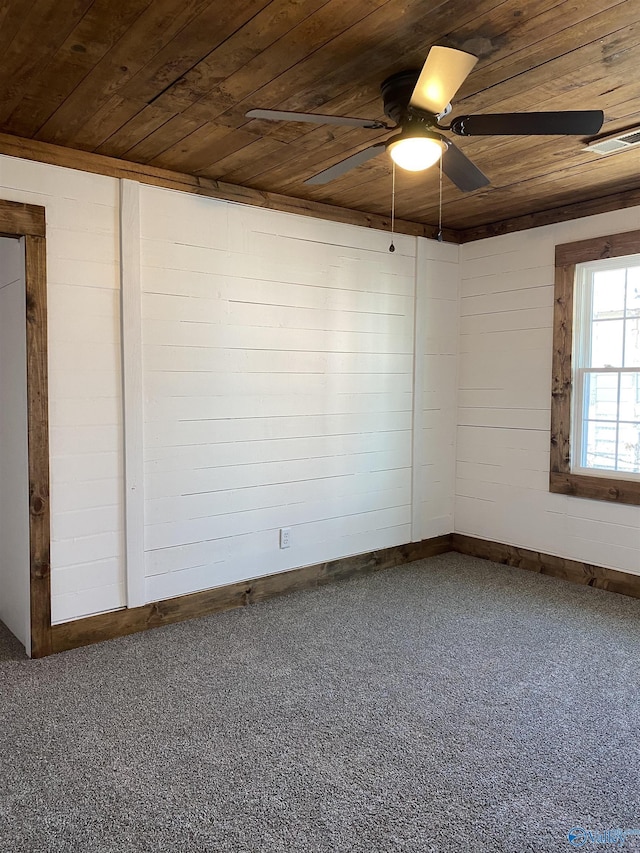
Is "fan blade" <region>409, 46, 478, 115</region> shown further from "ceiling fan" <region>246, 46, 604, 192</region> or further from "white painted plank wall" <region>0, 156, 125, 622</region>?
"white painted plank wall" <region>0, 156, 125, 622</region>

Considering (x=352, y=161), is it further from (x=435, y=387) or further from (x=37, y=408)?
(x=435, y=387)

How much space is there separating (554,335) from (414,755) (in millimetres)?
3174

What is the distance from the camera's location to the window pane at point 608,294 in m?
4.20

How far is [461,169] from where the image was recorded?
2.60m

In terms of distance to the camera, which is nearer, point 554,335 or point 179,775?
point 179,775

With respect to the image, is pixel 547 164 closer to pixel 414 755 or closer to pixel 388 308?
pixel 388 308

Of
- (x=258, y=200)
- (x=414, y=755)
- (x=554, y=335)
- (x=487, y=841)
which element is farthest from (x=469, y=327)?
(x=487, y=841)

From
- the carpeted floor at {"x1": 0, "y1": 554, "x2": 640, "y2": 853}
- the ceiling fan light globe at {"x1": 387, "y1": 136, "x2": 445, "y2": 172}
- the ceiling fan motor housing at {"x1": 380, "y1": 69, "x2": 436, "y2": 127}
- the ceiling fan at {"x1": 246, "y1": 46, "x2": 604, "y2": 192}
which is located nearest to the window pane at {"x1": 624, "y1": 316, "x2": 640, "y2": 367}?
the carpeted floor at {"x1": 0, "y1": 554, "x2": 640, "y2": 853}

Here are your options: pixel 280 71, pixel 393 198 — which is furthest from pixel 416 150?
pixel 393 198

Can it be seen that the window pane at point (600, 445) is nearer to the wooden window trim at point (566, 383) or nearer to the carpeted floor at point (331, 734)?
the wooden window trim at point (566, 383)

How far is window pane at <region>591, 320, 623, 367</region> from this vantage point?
4.22 meters

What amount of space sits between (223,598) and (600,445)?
2785 millimetres

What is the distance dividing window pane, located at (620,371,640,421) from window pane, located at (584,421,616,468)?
0.41ft

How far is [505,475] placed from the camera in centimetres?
488
